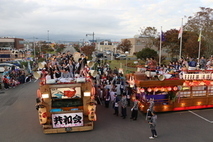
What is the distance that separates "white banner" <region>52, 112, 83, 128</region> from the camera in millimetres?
9384

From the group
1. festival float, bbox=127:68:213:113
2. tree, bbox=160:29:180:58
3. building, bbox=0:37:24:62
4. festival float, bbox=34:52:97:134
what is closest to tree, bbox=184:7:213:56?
tree, bbox=160:29:180:58

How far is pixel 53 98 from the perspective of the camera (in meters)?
9.80

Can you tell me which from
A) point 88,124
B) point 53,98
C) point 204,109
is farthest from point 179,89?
point 53,98

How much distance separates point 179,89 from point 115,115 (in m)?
5.04

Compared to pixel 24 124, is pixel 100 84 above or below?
above

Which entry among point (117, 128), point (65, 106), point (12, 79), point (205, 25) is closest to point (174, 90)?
point (117, 128)

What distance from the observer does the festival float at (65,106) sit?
372 inches

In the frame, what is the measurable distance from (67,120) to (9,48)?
5264 cm

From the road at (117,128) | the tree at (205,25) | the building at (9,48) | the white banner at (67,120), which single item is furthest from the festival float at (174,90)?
the building at (9,48)

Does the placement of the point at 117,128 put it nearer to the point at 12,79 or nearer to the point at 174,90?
the point at 174,90

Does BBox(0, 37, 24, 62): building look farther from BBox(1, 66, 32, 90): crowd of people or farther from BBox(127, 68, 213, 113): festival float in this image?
BBox(127, 68, 213, 113): festival float

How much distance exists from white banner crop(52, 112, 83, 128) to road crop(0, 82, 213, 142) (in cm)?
54

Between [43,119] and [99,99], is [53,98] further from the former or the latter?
[99,99]

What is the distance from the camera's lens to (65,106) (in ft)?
32.8
